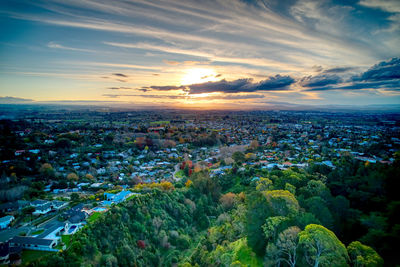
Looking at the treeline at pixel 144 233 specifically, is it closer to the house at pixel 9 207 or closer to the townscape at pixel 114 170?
the townscape at pixel 114 170

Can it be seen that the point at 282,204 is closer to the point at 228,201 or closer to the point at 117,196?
the point at 228,201

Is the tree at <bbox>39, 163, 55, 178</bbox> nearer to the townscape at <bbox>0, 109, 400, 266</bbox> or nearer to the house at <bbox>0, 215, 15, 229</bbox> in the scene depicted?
the townscape at <bbox>0, 109, 400, 266</bbox>

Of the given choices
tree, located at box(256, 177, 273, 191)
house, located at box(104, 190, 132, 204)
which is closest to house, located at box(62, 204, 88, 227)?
house, located at box(104, 190, 132, 204)

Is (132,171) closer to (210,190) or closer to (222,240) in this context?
(210,190)

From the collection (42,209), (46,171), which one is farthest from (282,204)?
(46,171)

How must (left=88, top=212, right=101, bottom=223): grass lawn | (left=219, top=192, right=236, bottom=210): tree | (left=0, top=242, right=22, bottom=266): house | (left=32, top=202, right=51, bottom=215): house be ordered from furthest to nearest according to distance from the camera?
(left=219, top=192, right=236, bottom=210): tree, (left=32, top=202, right=51, bottom=215): house, (left=88, top=212, right=101, bottom=223): grass lawn, (left=0, top=242, right=22, bottom=266): house

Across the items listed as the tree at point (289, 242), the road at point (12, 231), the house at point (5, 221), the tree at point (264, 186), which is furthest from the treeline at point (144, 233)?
the tree at point (289, 242)

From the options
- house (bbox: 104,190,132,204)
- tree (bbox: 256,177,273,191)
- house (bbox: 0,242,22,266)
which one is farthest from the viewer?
house (bbox: 104,190,132,204)
